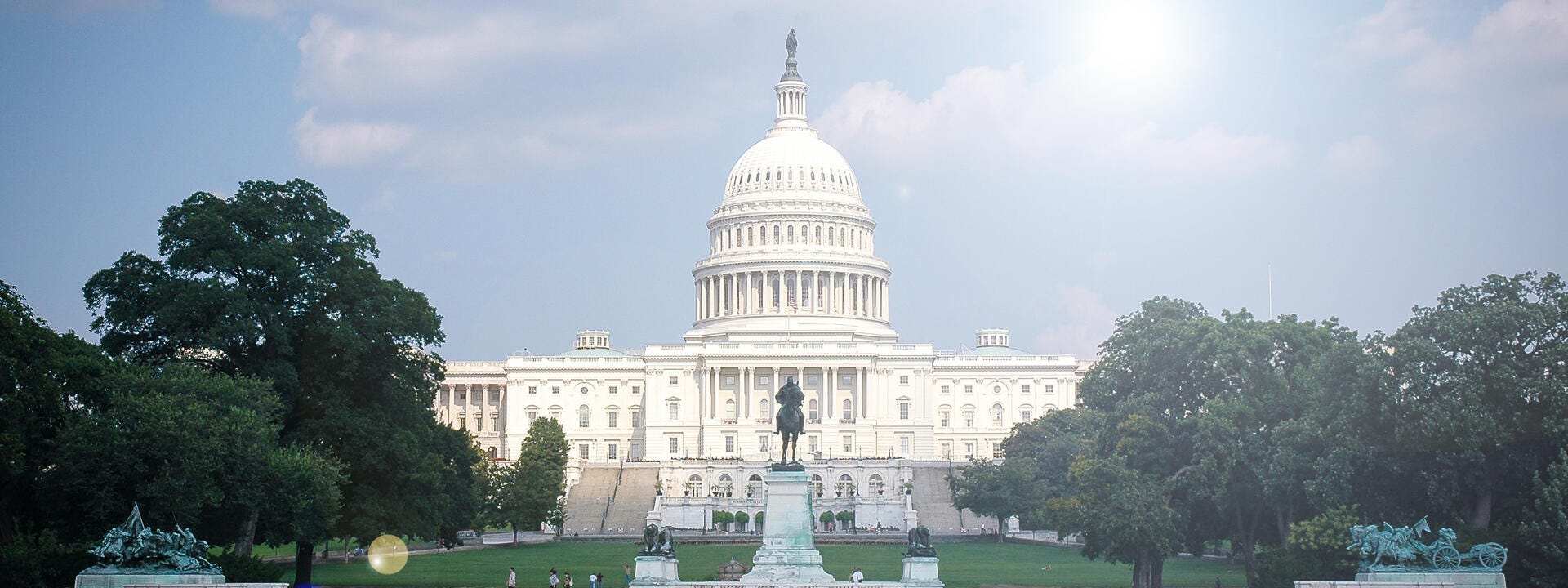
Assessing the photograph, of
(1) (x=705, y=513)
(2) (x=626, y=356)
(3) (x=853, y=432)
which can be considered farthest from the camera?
(2) (x=626, y=356)

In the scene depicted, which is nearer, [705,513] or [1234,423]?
[1234,423]

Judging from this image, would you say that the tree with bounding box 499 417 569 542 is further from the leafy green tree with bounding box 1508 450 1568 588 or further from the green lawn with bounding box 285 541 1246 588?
the leafy green tree with bounding box 1508 450 1568 588

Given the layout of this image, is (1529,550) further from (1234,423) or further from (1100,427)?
(1100,427)

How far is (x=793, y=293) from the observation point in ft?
511

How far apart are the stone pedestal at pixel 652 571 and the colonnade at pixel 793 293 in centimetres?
10959

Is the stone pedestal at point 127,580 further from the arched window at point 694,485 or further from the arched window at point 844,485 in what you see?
the arched window at point 694,485

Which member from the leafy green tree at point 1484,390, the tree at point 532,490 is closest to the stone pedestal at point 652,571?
the leafy green tree at point 1484,390

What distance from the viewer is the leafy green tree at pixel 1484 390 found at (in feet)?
156

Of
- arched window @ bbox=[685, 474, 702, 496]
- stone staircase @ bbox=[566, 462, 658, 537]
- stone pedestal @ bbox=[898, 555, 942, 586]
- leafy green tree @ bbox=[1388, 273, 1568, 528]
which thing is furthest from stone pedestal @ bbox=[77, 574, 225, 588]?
arched window @ bbox=[685, 474, 702, 496]

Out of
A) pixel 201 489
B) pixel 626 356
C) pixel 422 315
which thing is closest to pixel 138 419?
pixel 201 489

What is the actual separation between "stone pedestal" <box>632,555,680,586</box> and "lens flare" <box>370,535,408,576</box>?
22936mm

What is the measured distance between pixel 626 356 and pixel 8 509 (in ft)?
348

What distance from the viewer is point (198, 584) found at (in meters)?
39.2

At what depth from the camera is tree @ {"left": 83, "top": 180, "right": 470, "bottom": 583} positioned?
53.8m
